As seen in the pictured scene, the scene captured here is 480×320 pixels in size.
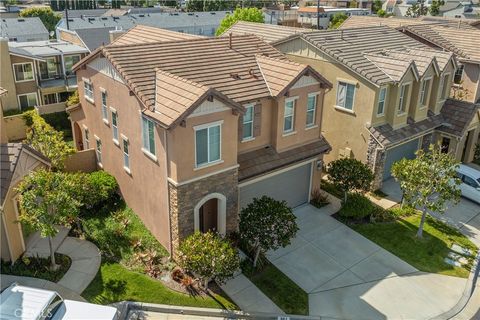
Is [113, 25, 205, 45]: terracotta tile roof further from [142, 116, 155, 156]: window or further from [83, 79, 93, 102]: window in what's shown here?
[142, 116, 155, 156]: window

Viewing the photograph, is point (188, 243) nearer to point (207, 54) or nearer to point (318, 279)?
point (318, 279)

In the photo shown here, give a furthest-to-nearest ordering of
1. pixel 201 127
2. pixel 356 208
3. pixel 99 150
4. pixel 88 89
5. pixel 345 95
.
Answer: pixel 345 95 < pixel 99 150 < pixel 88 89 < pixel 356 208 < pixel 201 127

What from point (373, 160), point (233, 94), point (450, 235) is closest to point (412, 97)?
point (373, 160)

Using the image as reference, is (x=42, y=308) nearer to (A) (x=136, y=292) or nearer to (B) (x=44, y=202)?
(A) (x=136, y=292)

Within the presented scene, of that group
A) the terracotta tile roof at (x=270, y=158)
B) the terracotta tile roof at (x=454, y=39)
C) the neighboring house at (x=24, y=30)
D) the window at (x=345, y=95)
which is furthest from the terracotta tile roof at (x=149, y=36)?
the neighboring house at (x=24, y=30)

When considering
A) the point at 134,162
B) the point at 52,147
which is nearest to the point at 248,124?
the point at 134,162

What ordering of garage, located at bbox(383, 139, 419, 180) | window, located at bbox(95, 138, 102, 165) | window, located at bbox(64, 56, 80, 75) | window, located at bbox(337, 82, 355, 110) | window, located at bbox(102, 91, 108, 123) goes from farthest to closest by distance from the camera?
window, located at bbox(64, 56, 80, 75) → garage, located at bbox(383, 139, 419, 180) → window, located at bbox(337, 82, 355, 110) → window, located at bbox(95, 138, 102, 165) → window, located at bbox(102, 91, 108, 123)

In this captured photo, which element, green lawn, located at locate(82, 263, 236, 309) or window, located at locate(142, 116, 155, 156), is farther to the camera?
window, located at locate(142, 116, 155, 156)

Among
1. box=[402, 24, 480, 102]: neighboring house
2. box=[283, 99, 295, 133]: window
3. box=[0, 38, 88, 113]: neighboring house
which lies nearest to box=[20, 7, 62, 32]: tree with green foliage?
box=[0, 38, 88, 113]: neighboring house
